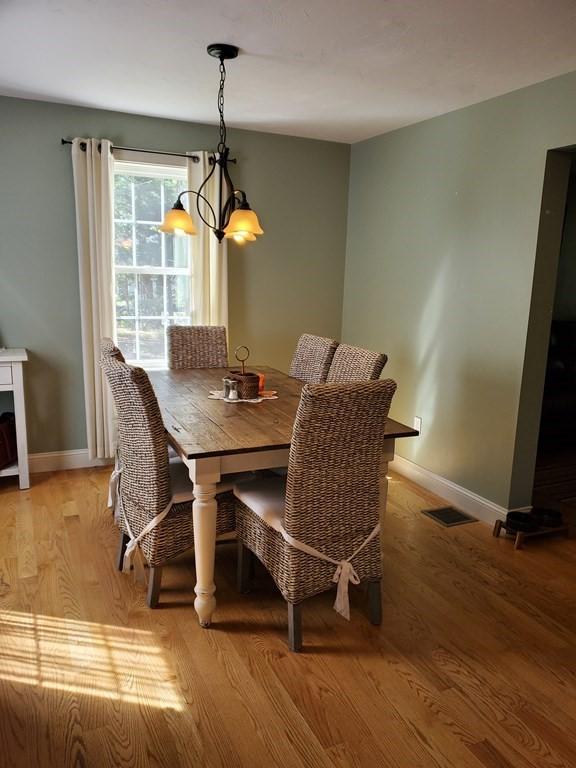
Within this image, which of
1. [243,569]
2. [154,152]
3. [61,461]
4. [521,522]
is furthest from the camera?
[61,461]

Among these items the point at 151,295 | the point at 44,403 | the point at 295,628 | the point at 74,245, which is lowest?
the point at 295,628

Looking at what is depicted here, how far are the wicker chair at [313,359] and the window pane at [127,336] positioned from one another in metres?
1.28

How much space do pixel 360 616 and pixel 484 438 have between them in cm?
150

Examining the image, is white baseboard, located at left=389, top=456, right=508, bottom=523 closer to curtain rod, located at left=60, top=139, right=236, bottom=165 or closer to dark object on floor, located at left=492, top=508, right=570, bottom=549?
dark object on floor, located at left=492, top=508, right=570, bottom=549

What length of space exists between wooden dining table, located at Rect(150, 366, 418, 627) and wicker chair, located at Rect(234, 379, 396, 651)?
20 centimetres

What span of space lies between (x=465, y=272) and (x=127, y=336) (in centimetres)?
241

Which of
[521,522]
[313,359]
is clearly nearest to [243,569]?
[313,359]

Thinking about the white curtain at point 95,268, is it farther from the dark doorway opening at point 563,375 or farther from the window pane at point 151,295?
the dark doorway opening at point 563,375

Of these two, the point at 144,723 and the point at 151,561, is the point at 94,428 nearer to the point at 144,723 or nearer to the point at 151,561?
the point at 151,561

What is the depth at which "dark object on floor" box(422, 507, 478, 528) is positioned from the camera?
331cm

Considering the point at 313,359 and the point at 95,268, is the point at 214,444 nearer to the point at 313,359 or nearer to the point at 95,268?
the point at 313,359

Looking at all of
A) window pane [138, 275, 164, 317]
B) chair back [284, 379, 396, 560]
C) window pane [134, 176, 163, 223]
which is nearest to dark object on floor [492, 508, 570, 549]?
chair back [284, 379, 396, 560]

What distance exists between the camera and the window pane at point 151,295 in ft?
13.3

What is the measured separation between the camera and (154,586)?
2.34 metres
